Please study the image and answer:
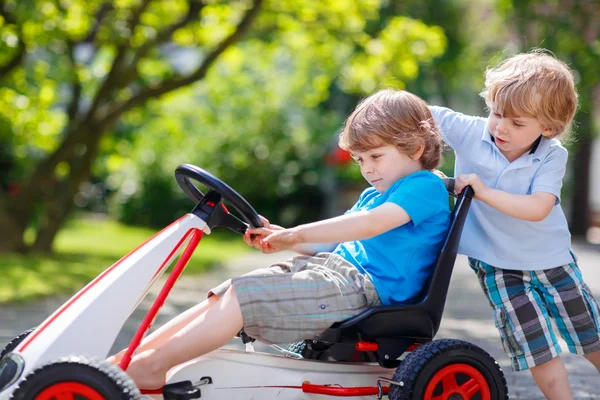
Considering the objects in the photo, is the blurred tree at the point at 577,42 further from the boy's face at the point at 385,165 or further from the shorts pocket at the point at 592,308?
the boy's face at the point at 385,165

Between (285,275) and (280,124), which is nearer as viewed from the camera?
(285,275)

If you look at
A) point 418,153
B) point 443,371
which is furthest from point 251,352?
point 418,153

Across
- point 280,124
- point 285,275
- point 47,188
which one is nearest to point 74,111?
point 47,188

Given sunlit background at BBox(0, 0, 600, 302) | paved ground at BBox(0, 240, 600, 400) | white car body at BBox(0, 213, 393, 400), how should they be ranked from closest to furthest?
white car body at BBox(0, 213, 393, 400), paved ground at BBox(0, 240, 600, 400), sunlit background at BBox(0, 0, 600, 302)

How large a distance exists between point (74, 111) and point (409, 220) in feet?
30.1

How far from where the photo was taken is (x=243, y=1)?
10797mm

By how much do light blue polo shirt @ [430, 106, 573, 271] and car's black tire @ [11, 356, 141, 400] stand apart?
145cm

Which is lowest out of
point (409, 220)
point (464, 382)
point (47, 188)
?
point (464, 382)

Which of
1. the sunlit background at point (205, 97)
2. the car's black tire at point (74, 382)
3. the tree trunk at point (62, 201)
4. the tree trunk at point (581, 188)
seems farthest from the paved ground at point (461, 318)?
Result: the tree trunk at point (581, 188)

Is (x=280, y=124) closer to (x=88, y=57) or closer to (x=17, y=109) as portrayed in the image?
(x=88, y=57)

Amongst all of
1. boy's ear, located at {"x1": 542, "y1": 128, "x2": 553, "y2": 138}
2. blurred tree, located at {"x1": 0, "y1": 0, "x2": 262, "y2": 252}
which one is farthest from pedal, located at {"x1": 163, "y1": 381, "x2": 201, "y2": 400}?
blurred tree, located at {"x1": 0, "y1": 0, "x2": 262, "y2": 252}

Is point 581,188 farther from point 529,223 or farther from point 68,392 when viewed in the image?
point 68,392

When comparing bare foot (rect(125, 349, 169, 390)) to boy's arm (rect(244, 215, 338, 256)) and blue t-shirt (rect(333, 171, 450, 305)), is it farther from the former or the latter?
blue t-shirt (rect(333, 171, 450, 305))

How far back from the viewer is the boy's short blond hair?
316cm
